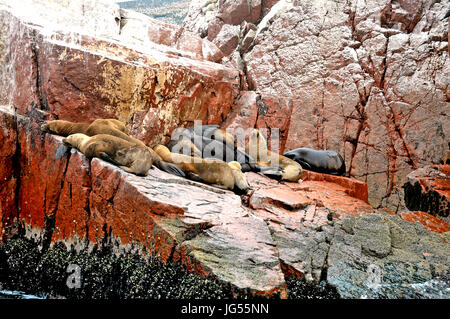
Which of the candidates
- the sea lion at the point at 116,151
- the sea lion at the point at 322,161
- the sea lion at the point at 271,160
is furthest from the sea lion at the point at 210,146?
the sea lion at the point at 116,151

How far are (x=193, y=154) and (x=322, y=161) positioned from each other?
11.2 ft

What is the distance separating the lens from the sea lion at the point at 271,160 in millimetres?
6461

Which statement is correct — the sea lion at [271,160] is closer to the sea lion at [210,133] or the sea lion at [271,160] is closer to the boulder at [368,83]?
the sea lion at [210,133]

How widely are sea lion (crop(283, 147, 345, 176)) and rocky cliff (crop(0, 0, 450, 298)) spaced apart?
435 millimetres

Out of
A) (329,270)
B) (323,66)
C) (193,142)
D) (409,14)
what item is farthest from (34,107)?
(409,14)

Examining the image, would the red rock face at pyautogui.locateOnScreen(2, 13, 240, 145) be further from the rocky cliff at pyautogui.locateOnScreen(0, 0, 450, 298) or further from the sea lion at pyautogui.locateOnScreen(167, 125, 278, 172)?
the sea lion at pyautogui.locateOnScreen(167, 125, 278, 172)

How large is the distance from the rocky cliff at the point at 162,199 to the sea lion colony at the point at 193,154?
0.22 meters

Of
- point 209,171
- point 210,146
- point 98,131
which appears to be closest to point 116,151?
point 98,131

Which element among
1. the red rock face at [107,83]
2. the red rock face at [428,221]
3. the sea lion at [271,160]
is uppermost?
the red rock face at [107,83]

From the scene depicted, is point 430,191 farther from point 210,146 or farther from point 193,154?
point 193,154

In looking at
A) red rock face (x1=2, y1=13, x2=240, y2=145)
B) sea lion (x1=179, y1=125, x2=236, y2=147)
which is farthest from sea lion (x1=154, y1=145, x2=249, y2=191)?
red rock face (x1=2, y1=13, x2=240, y2=145)

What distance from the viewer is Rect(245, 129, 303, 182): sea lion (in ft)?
21.2

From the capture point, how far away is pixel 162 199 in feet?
11.1
